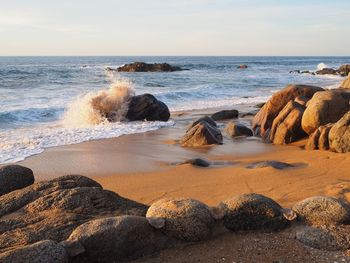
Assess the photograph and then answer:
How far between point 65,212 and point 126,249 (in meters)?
0.75

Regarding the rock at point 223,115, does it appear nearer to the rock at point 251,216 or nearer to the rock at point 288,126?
the rock at point 288,126

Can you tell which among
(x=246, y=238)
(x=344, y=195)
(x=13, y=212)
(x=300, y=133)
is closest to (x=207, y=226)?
(x=246, y=238)

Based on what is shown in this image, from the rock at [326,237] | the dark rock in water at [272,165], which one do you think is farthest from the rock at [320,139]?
the rock at [326,237]

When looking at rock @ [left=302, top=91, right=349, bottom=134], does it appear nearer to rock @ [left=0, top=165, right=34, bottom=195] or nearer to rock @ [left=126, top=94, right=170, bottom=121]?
rock @ [left=126, top=94, right=170, bottom=121]

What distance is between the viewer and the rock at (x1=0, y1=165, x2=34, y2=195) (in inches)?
179

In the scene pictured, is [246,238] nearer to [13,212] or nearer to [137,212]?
[137,212]

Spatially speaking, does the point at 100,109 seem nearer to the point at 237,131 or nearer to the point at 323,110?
the point at 237,131

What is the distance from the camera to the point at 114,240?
340 cm

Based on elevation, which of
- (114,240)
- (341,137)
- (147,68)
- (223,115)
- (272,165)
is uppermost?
(114,240)

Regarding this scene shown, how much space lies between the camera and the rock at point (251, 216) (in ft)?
12.8

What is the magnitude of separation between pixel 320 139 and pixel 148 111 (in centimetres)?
687

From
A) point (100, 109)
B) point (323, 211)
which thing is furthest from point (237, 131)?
point (323, 211)

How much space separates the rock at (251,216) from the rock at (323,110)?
5.30m

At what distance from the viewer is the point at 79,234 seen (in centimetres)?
339
